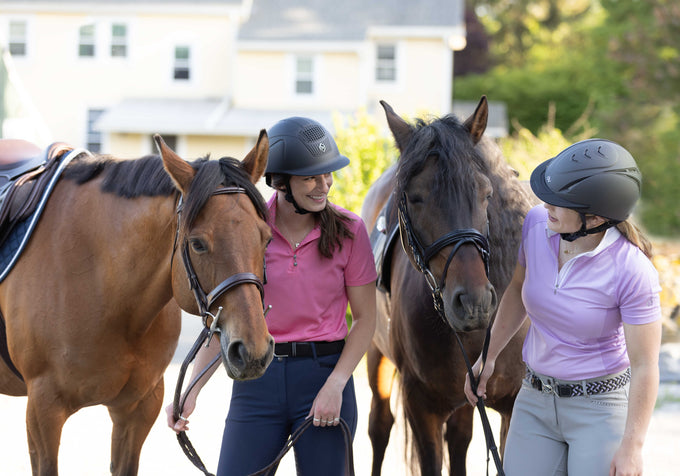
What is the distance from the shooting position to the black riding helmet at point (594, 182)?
2291 mm

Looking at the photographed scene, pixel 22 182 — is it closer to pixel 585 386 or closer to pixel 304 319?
pixel 304 319

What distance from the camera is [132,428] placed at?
10.9ft

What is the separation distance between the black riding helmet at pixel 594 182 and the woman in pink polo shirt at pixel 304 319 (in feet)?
2.41

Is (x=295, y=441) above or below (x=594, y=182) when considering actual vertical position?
below

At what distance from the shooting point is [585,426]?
2.37 metres

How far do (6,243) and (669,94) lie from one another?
20039 mm

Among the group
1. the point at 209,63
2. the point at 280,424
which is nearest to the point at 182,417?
the point at 280,424

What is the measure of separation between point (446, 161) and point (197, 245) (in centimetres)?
100

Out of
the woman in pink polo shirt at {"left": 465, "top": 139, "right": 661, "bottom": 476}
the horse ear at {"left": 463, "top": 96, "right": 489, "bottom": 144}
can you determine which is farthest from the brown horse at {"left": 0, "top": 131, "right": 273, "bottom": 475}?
the woman in pink polo shirt at {"left": 465, "top": 139, "right": 661, "bottom": 476}

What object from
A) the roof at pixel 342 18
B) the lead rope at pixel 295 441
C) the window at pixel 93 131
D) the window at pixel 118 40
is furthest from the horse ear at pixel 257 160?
the window at pixel 93 131

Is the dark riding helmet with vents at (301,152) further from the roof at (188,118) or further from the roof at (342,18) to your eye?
the roof at (342,18)

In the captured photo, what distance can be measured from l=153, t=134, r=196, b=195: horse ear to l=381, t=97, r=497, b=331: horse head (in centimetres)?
85

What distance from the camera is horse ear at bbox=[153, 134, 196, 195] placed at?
247 centimetres

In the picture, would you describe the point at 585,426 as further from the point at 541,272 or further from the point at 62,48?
the point at 62,48
